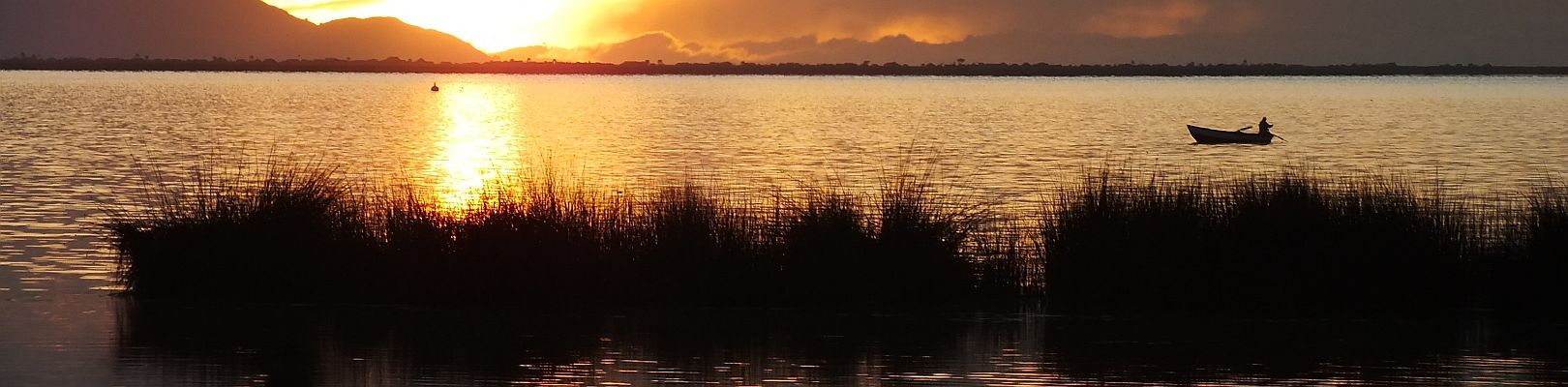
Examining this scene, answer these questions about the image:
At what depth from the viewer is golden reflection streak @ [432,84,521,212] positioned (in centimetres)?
2820

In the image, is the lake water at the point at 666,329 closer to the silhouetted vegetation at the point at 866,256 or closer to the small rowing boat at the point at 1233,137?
the silhouetted vegetation at the point at 866,256

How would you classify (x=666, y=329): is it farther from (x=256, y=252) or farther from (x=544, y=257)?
(x=256, y=252)

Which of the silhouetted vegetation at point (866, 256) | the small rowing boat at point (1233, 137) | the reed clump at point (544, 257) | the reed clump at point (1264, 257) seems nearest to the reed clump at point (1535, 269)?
the silhouetted vegetation at point (866, 256)

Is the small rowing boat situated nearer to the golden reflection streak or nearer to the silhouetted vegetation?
the golden reflection streak

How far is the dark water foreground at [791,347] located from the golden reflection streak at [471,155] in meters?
3.19

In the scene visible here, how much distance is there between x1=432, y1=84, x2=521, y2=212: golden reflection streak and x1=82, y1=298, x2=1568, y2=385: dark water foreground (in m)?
3.19

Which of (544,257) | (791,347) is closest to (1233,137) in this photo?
(544,257)

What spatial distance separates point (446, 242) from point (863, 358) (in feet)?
15.4

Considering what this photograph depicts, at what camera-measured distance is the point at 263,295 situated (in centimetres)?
1485

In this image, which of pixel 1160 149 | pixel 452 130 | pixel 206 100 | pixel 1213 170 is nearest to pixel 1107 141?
pixel 1160 149

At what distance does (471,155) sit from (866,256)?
35052 millimetres

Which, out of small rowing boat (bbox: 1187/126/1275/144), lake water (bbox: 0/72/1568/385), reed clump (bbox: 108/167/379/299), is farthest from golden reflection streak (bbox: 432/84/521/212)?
small rowing boat (bbox: 1187/126/1275/144)

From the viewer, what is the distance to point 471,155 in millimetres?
48469

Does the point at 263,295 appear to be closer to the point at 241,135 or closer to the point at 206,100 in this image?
the point at 241,135
